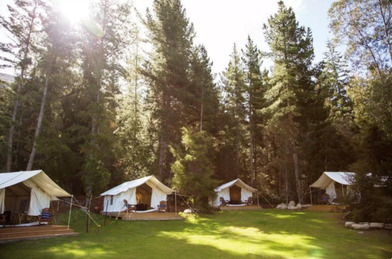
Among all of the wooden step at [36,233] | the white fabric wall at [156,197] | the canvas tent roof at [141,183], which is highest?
the canvas tent roof at [141,183]

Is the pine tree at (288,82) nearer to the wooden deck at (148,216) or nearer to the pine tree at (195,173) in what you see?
the pine tree at (195,173)

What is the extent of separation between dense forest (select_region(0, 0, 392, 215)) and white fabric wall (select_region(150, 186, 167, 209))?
1126 millimetres

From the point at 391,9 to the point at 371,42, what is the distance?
1.70 m

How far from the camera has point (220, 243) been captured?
8.46 meters

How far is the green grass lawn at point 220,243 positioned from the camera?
22.7 ft

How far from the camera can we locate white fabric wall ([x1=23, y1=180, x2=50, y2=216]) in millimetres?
11070

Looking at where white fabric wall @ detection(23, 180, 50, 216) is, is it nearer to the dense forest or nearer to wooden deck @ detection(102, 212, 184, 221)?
the dense forest

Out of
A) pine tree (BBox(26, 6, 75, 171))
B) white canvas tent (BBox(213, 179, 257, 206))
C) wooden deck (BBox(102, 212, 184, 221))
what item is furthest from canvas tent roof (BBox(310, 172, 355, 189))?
pine tree (BBox(26, 6, 75, 171))

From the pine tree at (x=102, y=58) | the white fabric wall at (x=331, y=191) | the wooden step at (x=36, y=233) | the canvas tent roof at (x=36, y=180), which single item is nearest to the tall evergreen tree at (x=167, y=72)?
the pine tree at (x=102, y=58)

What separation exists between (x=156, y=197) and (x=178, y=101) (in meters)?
8.60

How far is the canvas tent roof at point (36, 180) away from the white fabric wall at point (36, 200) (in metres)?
0.19

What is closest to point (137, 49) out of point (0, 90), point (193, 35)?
point (193, 35)

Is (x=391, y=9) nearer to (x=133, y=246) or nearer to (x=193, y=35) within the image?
(x=193, y=35)

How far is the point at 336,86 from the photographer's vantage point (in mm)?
25344
